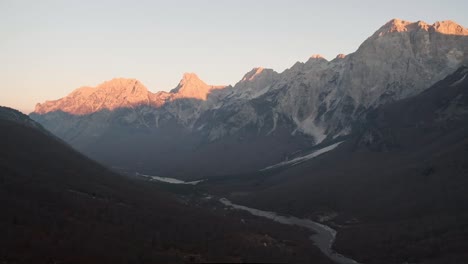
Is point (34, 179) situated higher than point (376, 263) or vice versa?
point (34, 179)

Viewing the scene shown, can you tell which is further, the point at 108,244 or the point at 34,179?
the point at 34,179

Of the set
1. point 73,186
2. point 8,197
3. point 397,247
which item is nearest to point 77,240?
point 8,197

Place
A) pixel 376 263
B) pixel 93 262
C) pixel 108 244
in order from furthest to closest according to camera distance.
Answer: pixel 376 263
pixel 108 244
pixel 93 262

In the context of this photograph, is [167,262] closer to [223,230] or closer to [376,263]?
[223,230]

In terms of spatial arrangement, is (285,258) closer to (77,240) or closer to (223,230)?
(223,230)

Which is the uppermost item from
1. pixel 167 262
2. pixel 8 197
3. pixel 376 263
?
pixel 8 197

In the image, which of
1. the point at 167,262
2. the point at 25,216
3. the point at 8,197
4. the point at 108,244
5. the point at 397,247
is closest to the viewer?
the point at 167,262
